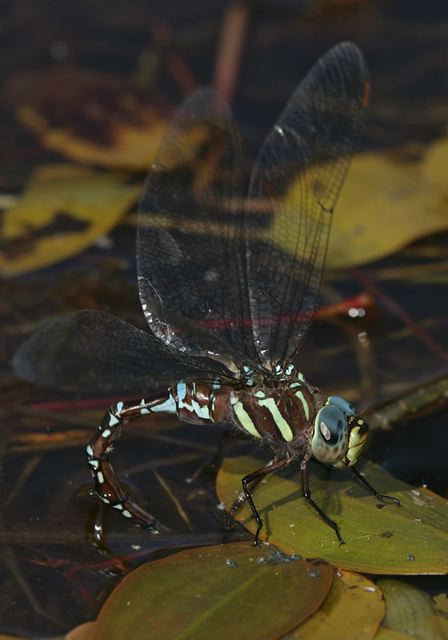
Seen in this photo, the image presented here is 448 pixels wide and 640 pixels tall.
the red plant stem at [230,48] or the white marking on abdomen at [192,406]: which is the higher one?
the red plant stem at [230,48]

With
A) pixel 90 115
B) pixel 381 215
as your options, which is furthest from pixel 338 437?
pixel 90 115

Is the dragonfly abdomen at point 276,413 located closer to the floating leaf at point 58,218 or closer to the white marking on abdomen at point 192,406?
the white marking on abdomen at point 192,406

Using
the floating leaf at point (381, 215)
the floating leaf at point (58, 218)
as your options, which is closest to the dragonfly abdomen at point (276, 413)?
the floating leaf at point (381, 215)

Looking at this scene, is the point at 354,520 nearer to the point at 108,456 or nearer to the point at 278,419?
the point at 278,419

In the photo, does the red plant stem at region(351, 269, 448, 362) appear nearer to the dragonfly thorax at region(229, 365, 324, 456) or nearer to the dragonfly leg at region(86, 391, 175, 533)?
the dragonfly thorax at region(229, 365, 324, 456)

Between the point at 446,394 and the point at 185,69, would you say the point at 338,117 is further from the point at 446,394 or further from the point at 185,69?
the point at 185,69

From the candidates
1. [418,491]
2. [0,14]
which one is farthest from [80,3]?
[418,491]

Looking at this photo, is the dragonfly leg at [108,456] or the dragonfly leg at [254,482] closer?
the dragonfly leg at [254,482]
